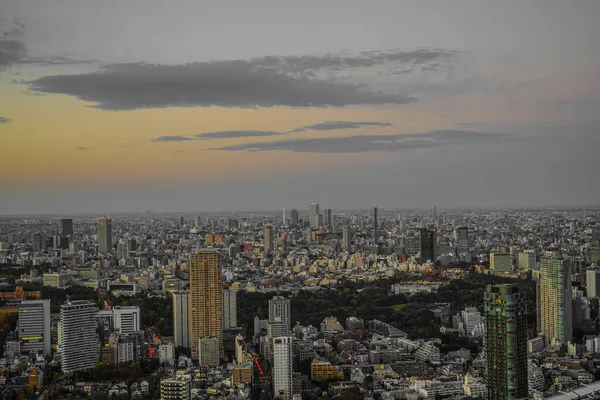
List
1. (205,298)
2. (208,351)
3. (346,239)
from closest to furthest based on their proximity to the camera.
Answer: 1. (208,351)
2. (205,298)
3. (346,239)

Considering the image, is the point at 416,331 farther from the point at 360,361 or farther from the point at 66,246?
the point at 66,246

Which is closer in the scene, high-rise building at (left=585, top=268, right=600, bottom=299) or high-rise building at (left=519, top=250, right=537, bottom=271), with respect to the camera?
high-rise building at (left=585, top=268, right=600, bottom=299)

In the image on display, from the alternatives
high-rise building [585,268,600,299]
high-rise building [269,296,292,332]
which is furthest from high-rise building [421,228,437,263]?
high-rise building [269,296,292,332]

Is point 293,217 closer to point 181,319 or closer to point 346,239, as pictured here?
point 346,239

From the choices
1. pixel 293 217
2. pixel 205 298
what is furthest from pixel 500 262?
pixel 293 217

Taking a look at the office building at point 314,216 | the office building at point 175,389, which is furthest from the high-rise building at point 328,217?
the office building at point 175,389

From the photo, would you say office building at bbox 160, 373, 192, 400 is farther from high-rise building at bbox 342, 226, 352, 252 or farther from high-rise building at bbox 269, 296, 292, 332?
high-rise building at bbox 342, 226, 352, 252
